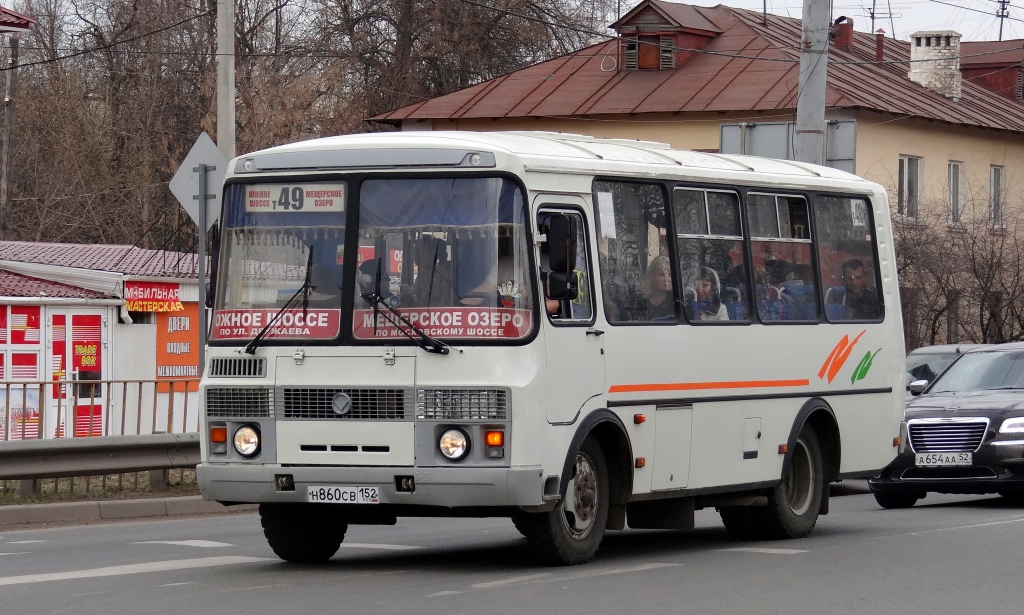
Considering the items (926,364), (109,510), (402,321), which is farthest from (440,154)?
(926,364)

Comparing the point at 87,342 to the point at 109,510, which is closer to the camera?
the point at 109,510

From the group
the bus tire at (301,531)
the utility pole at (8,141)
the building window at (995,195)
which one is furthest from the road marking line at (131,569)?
the utility pole at (8,141)

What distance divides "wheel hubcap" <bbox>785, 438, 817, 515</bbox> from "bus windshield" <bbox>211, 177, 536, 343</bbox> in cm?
388

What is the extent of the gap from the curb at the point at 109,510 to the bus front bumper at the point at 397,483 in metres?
4.77

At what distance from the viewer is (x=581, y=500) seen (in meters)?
11.1

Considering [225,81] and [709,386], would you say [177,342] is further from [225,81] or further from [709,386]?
[709,386]

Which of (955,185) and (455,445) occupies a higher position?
(955,185)

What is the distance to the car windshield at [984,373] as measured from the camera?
1798cm

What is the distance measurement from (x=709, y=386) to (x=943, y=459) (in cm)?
533

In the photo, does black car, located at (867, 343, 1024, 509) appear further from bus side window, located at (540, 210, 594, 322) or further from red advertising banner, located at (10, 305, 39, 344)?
red advertising banner, located at (10, 305, 39, 344)

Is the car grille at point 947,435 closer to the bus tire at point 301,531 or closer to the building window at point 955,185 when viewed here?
the bus tire at point 301,531

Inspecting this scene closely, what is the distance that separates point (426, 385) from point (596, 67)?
3341cm

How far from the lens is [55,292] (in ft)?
84.0

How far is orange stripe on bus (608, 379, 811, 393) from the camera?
11.5 meters
